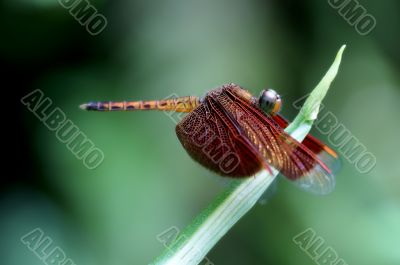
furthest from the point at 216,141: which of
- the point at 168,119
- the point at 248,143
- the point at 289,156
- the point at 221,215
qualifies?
the point at 168,119

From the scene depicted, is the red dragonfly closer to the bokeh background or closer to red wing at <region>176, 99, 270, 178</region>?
red wing at <region>176, 99, 270, 178</region>

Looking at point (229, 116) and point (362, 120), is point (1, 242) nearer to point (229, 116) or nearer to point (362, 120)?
point (229, 116)

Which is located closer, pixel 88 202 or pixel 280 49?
pixel 88 202

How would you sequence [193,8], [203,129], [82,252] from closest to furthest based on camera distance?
[203,129] < [82,252] < [193,8]

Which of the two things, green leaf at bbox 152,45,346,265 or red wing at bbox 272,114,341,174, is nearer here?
green leaf at bbox 152,45,346,265

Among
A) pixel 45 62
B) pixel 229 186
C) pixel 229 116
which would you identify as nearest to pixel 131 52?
pixel 45 62

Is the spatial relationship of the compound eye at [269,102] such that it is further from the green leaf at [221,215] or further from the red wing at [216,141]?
the green leaf at [221,215]

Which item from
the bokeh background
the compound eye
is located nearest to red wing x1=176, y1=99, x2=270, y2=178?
the compound eye

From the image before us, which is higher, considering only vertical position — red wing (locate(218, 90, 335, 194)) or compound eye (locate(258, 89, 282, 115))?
compound eye (locate(258, 89, 282, 115))
